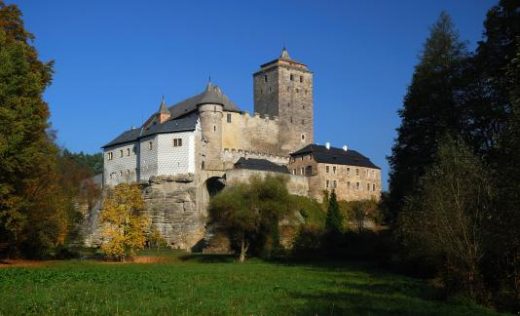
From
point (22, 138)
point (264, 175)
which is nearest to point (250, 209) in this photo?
point (22, 138)

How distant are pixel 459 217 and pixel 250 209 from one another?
26.9 m

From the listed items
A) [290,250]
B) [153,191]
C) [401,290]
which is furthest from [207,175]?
[401,290]

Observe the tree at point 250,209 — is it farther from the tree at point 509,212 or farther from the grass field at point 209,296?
the tree at point 509,212

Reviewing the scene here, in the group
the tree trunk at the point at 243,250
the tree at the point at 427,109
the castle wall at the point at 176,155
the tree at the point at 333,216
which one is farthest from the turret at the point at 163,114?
the tree at the point at 427,109

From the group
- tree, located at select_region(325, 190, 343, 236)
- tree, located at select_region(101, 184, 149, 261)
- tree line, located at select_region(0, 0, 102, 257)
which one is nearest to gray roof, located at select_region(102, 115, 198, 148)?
tree, located at select_region(325, 190, 343, 236)

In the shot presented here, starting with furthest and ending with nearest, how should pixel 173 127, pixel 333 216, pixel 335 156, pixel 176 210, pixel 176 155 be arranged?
pixel 335 156 → pixel 173 127 → pixel 176 155 → pixel 176 210 → pixel 333 216

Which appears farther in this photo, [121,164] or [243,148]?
[243,148]

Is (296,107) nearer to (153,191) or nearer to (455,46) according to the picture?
(153,191)

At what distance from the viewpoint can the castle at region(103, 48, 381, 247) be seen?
6856cm

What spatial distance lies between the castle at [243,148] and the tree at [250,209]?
19.7 meters

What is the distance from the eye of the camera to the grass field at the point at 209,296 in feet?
48.2

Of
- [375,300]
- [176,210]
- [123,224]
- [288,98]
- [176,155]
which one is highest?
[288,98]

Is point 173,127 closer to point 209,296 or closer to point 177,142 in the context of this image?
point 177,142

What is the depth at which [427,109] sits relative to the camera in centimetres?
3353
